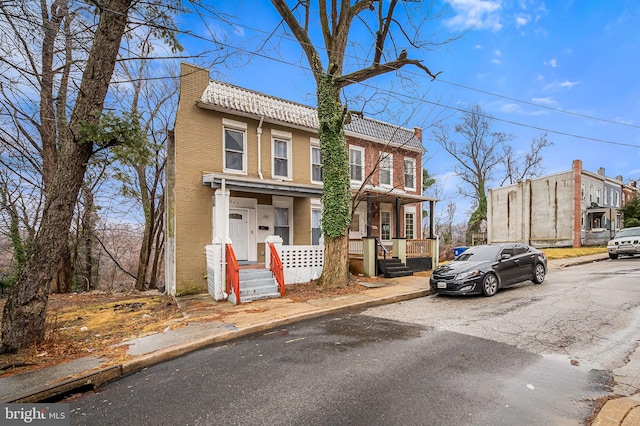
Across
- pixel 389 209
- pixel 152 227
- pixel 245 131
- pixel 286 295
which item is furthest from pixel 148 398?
pixel 152 227

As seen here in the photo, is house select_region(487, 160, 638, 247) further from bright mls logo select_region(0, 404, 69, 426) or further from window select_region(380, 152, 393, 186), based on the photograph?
bright mls logo select_region(0, 404, 69, 426)

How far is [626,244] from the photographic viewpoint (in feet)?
55.6

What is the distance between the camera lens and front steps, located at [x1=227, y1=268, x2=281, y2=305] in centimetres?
915

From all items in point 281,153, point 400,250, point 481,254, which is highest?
point 281,153

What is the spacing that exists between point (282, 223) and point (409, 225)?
8.57 metres

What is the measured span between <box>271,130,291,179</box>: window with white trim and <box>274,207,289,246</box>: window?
58.8 inches

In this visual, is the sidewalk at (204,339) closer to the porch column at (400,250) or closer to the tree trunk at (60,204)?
the tree trunk at (60,204)

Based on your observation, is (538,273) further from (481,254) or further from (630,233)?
(630,233)

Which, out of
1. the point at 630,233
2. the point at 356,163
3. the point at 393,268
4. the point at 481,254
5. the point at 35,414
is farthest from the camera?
the point at 630,233

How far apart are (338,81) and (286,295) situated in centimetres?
716

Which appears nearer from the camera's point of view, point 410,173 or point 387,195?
point 387,195

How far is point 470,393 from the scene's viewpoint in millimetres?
3506

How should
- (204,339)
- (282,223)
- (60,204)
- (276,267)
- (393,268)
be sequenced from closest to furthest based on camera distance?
(60,204) → (204,339) → (276,267) → (393,268) → (282,223)

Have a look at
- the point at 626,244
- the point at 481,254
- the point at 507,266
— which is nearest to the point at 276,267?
the point at 481,254
